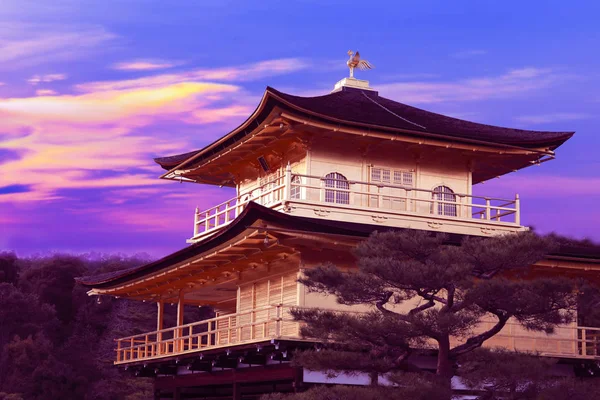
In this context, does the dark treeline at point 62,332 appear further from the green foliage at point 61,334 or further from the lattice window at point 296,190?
the lattice window at point 296,190

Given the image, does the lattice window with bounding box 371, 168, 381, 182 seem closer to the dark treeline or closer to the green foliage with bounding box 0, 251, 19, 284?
the dark treeline

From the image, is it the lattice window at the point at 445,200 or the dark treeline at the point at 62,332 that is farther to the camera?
the dark treeline at the point at 62,332

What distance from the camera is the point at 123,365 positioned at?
37062 millimetres

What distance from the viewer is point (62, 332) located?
74375 millimetres

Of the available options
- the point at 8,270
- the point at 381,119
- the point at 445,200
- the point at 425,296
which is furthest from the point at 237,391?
the point at 8,270

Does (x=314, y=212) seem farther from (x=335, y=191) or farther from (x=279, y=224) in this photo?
(x=279, y=224)

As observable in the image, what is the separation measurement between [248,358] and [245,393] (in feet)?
9.12

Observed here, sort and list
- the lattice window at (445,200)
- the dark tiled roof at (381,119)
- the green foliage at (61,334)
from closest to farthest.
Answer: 1. the dark tiled roof at (381,119)
2. the lattice window at (445,200)
3. the green foliage at (61,334)

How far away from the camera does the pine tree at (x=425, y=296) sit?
21234 mm

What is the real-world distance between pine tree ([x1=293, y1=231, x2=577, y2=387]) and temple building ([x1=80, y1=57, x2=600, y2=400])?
9.98 feet

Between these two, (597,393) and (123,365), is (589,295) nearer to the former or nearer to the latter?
(597,393)

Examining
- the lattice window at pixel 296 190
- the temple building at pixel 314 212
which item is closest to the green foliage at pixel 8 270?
the temple building at pixel 314 212

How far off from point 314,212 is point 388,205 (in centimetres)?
347

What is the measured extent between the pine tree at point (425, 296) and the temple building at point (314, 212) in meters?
3.04
